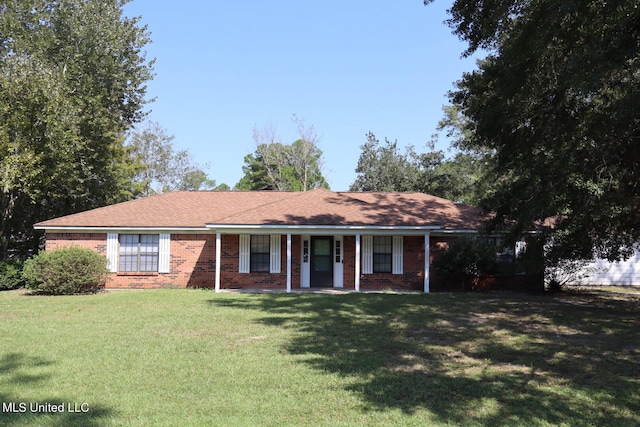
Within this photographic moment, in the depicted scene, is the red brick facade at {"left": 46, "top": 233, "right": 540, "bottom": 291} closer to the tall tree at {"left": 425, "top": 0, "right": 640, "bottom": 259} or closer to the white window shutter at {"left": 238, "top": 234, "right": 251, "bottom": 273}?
the white window shutter at {"left": 238, "top": 234, "right": 251, "bottom": 273}

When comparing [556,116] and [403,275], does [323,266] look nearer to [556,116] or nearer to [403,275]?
[403,275]

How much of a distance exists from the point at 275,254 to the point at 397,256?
4.63 m

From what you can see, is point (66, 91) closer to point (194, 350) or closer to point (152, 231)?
point (152, 231)

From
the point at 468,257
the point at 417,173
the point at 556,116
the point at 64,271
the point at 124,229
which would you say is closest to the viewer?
the point at 556,116

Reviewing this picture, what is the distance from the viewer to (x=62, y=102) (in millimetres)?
20359

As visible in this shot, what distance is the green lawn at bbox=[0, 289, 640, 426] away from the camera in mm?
5383

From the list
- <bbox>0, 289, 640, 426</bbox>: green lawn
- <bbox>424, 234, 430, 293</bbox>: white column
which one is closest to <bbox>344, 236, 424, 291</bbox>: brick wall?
<bbox>424, 234, 430, 293</bbox>: white column

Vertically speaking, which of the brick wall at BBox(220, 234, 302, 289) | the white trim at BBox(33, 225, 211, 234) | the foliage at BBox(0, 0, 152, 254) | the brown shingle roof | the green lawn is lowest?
the green lawn

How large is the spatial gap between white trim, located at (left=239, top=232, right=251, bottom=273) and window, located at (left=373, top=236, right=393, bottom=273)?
4.78 m

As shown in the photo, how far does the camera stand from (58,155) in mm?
20859

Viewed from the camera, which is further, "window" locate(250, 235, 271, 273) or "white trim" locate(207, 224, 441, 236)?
"window" locate(250, 235, 271, 273)

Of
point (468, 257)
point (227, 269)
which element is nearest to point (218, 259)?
point (227, 269)

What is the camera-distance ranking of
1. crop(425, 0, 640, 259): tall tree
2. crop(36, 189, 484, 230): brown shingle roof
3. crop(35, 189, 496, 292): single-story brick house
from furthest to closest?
1. crop(35, 189, 496, 292): single-story brick house
2. crop(36, 189, 484, 230): brown shingle roof
3. crop(425, 0, 640, 259): tall tree

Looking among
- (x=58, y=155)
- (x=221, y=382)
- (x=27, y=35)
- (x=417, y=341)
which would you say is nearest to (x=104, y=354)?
(x=221, y=382)
